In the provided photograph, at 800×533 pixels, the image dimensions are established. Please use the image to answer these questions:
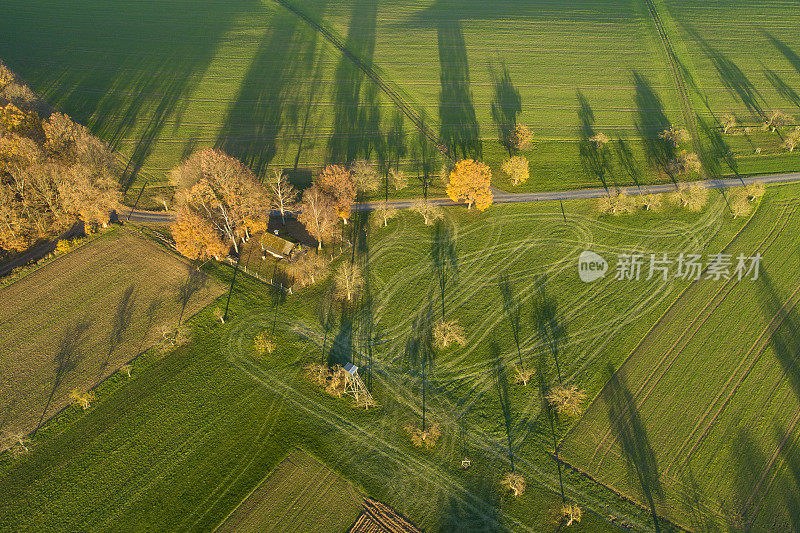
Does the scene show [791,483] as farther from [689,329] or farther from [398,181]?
[398,181]

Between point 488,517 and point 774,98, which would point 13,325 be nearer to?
point 488,517

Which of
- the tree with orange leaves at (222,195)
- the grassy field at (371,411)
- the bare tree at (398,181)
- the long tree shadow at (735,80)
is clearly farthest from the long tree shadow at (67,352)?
the long tree shadow at (735,80)

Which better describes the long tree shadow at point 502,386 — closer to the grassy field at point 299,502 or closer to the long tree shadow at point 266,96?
the grassy field at point 299,502

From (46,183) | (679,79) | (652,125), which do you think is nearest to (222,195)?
(46,183)

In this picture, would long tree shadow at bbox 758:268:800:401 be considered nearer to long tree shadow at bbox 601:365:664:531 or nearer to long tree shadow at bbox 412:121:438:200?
long tree shadow at bbox 601:365:664:531

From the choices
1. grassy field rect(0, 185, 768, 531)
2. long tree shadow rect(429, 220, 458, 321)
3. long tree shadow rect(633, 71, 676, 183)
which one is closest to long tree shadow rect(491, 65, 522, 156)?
long tree shadow rect(633, 71, 676, 183)

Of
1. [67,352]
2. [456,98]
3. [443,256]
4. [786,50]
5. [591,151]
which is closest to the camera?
[67,352]
